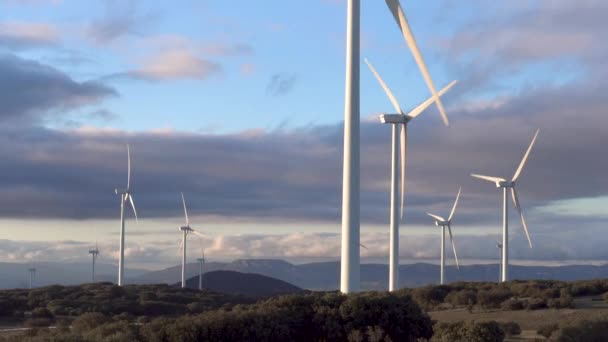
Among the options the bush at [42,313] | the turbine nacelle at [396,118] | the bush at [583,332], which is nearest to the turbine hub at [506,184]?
the turbine nacelle at [396,118]

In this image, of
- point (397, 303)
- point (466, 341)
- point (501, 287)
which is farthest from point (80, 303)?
point (466, 341)

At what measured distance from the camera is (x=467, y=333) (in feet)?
150

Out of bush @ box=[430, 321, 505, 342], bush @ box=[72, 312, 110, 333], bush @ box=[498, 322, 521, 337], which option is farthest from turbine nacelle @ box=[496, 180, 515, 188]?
bush @ box=[72, 312, 110, 333]

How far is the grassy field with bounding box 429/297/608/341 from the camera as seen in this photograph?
219 feet

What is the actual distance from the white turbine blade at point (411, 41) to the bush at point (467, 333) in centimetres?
974

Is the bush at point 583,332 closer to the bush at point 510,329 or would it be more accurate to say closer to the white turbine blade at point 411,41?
the bush at point 510,329

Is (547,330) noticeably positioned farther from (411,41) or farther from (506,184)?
(506,184)

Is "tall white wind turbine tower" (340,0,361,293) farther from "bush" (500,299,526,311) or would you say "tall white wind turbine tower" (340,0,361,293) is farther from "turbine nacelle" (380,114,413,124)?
"bush" (500,299,526,311)

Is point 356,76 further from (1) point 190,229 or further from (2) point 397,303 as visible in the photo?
(1) point 190,229

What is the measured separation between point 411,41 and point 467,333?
1416 cm

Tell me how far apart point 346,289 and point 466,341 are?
5.80 meters

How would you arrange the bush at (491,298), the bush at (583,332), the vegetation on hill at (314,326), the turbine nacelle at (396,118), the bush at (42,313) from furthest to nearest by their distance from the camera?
the bush at (491,298), the bush at (42,313), the turbine nacelle at (396,118), the bush at (583,332), the vegetation on hill at (314,326)

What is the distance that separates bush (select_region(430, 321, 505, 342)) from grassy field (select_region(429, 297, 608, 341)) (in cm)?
1497

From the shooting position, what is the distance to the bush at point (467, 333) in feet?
148
